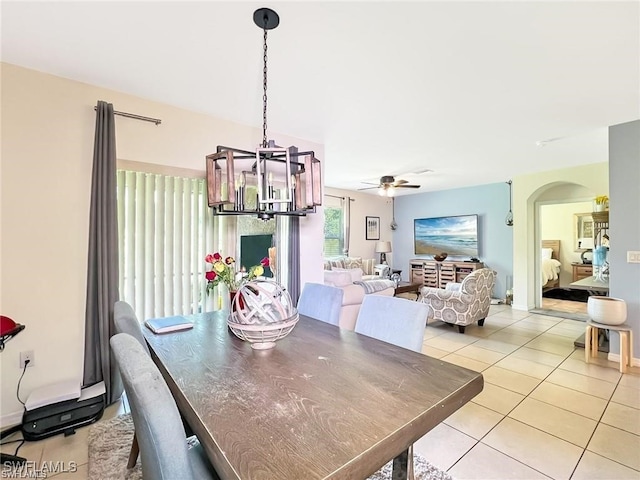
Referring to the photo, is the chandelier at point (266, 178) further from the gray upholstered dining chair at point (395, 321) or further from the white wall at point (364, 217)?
the white wall at point (364, 217)

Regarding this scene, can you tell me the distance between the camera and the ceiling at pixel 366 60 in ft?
5.44

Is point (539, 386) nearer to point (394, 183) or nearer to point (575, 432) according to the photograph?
point (575, 432)

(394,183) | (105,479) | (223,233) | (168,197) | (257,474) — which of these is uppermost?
(394,183)

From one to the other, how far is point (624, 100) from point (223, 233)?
3982mm

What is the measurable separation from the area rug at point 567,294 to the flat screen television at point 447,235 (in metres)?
2.09

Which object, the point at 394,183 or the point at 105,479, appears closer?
the point at 105,479

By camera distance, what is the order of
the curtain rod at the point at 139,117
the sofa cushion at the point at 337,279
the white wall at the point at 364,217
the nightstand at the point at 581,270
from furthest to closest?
the white wall at the point at 364,217
the nightstand at the point at 581,270
the sofa cushion at the point at 337,279
the curtain rod at the point at 139,117

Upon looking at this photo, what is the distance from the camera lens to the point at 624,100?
265cm

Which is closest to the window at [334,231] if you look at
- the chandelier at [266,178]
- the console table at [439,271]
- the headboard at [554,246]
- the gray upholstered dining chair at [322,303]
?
the console table at [439,271]

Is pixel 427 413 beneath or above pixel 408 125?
beneath

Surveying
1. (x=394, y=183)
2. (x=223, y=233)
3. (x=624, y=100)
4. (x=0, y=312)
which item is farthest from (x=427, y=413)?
(x=394, y=183)

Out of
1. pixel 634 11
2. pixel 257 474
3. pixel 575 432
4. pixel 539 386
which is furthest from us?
pixel 539 386

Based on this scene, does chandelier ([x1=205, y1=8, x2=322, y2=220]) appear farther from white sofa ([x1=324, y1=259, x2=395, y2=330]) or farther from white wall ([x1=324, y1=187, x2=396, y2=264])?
white wall ([x1=324, y1=187, x2=396, y2=264])

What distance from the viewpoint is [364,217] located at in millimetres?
7789
